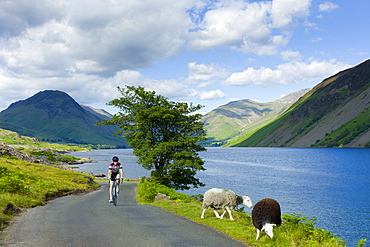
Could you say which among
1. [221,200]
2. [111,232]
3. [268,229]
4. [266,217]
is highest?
[266,217]

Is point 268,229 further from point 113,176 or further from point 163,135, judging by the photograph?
point 163,135

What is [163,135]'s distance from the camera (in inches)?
2036

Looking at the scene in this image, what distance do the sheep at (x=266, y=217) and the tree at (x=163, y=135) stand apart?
29528 mm

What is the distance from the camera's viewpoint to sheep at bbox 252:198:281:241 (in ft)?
49.3

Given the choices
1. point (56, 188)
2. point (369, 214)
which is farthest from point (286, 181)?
point (56, 188)

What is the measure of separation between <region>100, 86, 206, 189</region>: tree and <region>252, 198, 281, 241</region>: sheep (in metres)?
29.5

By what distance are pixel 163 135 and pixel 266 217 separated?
3751cm

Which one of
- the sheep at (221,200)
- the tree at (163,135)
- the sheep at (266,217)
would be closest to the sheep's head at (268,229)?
the sheep at (266,217)

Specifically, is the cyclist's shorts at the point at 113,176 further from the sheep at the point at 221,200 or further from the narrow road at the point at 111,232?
the sheep at the point at 221,200

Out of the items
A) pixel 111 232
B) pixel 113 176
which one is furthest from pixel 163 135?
pixel 111 232

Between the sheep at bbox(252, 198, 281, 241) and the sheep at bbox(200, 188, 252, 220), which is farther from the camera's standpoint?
the sheep at bbox(200, 188, 252, 220)

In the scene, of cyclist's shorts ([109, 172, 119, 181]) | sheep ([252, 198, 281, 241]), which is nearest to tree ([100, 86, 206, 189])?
cyclist's shorts ([109, 172, 119, 181])

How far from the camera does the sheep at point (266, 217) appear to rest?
15.0m

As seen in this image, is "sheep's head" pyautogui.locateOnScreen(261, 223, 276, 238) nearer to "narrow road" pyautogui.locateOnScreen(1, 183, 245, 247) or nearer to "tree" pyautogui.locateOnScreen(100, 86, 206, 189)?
"narrow road" pyautogui.locateOnScreen(1, 183, 245, 247)
